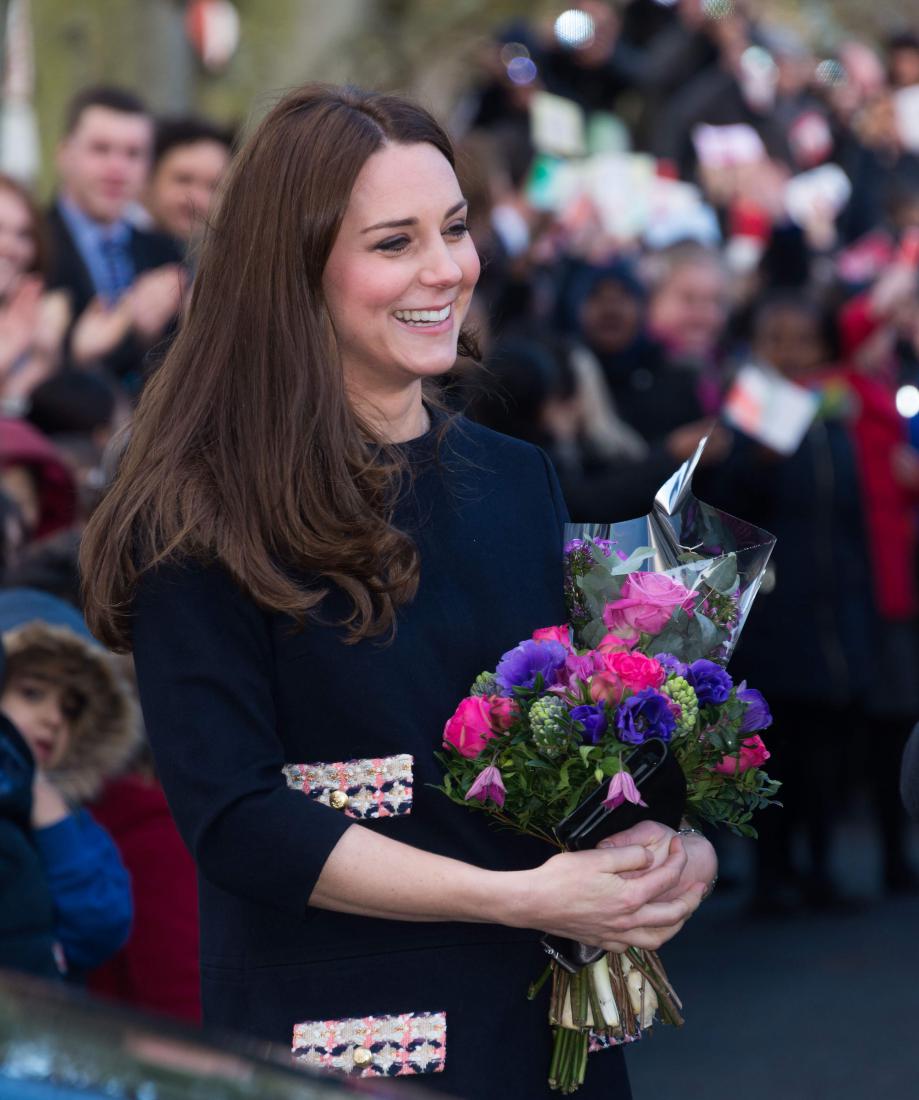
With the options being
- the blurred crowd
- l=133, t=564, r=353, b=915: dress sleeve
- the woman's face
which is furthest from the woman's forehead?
l=133, t=564, r=353, b=915: dress sleeve

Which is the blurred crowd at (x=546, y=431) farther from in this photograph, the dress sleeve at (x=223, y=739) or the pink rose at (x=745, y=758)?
the pink rose at (x=745, y=758)

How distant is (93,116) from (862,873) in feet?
14.2

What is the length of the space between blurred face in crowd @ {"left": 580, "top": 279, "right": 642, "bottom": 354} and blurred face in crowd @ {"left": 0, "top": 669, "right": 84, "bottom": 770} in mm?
4651

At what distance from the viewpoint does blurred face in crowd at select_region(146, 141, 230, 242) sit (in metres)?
7.72

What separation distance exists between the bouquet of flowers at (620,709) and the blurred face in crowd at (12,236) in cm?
440

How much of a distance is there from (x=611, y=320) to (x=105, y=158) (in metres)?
2.23

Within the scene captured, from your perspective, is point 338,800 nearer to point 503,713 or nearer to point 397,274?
point 503,713

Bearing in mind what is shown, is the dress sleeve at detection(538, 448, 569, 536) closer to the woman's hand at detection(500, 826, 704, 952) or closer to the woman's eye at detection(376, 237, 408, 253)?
the woman's eye at detection(376, 237, 408, 253)

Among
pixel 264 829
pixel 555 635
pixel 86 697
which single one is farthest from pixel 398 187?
pixel 86 697

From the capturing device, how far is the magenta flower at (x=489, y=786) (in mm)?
2672

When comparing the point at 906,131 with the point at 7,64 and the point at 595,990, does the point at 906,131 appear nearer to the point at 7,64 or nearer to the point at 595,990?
the point at 7,64

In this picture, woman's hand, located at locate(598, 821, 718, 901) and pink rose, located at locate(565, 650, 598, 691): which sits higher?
pink rose, located at locate(565, 650, 598, 691)

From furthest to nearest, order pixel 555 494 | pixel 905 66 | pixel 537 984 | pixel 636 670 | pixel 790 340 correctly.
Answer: pixel 905 66, pixel 790 340, pixel 555 494, pixel 537 984, pixel 636 670

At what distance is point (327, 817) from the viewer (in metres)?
2.64
